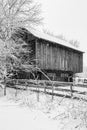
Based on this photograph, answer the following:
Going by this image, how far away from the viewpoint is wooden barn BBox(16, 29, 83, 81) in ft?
46.9

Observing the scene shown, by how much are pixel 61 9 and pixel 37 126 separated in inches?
4367

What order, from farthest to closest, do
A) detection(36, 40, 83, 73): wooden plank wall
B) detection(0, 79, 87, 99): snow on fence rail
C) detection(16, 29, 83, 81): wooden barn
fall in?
detection(36, 40, 83, 73): wooden plank wall, detection(16, 29, 83, 81): wooden barn, detection(0, 79, 87, 99): snow on fence rail

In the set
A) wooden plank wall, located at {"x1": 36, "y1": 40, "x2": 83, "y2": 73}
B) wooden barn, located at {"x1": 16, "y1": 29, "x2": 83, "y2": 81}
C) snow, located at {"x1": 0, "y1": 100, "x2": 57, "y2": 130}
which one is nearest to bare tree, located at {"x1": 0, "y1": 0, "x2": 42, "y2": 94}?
wooden barn, located at {"x1": 16, "y1": 29, "x2": 83, "y2": 81}

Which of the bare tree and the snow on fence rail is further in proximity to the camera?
the bare tree

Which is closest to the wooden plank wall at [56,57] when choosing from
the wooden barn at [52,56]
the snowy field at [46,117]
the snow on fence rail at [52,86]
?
the wooden barn at [52,56]

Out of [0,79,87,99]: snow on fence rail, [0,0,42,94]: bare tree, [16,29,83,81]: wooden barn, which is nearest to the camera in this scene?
[0,79,87,99]: snow on fence rail

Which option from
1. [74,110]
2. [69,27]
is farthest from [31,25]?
[69,27]

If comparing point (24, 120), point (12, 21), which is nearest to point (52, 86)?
point (24, 120)

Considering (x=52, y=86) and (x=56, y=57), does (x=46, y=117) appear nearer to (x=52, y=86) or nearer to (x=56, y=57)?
(x=52, y=86)

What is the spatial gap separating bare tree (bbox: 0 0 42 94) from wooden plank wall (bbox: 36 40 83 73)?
2.43 metres

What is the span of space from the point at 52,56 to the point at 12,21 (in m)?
6.05

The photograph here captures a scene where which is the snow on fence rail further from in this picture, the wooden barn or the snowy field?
the wooden barn

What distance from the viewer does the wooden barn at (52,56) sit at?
14289 mm

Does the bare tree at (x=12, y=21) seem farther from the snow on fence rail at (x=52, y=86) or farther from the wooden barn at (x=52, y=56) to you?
the snow on fence rail at (x=52, y=86)
